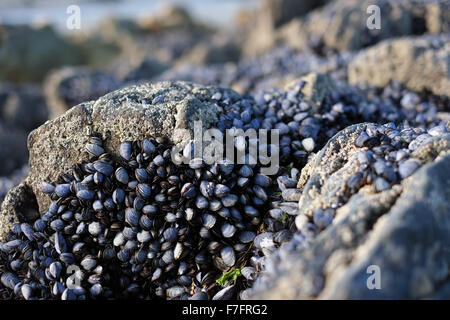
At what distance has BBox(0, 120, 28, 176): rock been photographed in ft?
20.7

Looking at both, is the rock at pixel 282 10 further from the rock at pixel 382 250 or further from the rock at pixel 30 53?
the rock at pixel 382 250

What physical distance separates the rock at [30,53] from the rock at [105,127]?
322 inches

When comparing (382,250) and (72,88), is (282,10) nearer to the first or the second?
(72,88)

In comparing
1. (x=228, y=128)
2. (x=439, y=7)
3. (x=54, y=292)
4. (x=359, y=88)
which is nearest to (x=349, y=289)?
(x=228, y=128)

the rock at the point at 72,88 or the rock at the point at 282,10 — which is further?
Answer: the rock at the point at 282,10

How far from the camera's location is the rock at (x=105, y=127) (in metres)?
2.62

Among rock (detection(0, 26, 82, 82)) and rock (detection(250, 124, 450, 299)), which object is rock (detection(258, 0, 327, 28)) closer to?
rock (detection(0, 26, 82, 82))

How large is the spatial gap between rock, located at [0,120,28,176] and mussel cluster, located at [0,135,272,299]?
4263mm

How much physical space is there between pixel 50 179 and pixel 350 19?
5.77 m

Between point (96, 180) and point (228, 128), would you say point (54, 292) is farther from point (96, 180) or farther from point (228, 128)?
point (228, 128)

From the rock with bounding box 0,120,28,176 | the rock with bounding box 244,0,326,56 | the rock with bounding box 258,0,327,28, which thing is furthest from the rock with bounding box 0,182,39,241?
the rock with bounding box 258,0,327,28

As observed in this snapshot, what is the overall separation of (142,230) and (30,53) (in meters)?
9.09

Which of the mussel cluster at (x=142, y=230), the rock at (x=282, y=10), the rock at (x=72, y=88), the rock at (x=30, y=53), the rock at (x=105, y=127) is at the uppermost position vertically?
the rock at (x=282, y=10)

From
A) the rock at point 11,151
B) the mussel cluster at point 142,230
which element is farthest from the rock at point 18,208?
the rock at point 11,151
